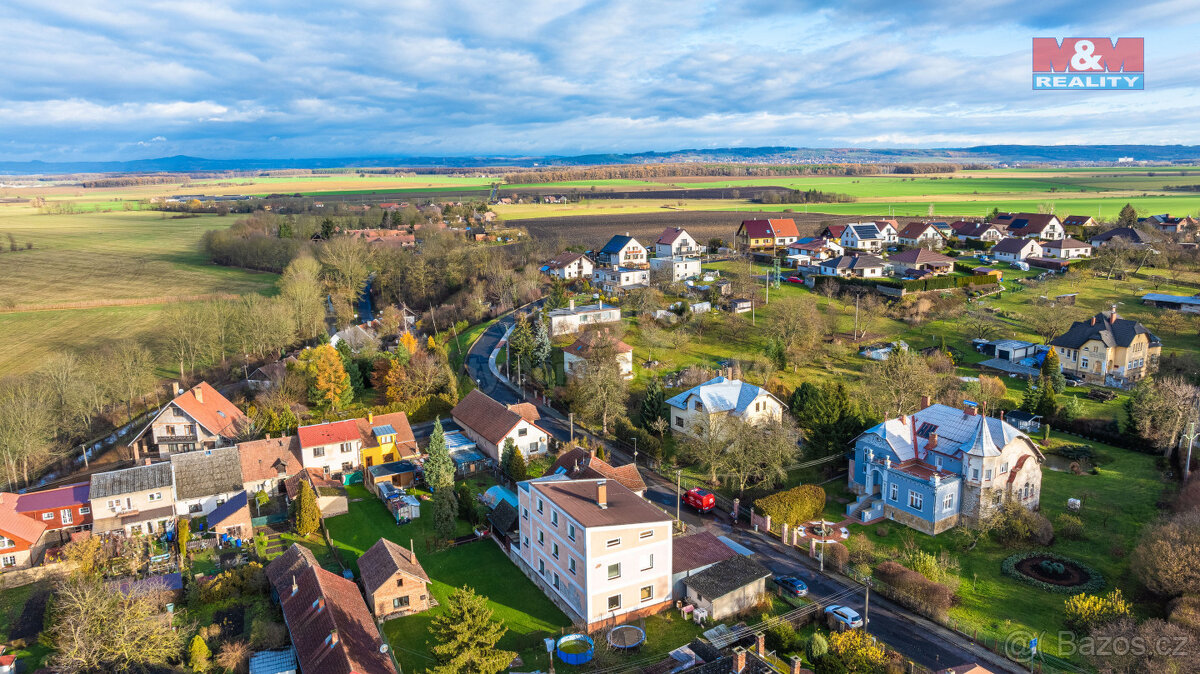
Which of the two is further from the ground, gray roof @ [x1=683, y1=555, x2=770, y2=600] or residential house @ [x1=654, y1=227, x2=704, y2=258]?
residential house @ [x1=654, y1=227, x2=704, y2=258]

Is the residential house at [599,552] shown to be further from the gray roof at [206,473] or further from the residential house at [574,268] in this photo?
the residential house at [574,268]

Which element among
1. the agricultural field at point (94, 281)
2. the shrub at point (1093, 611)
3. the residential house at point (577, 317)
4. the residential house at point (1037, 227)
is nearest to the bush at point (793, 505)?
the shrub at point (1093, 611)

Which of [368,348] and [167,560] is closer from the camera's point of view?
[167,560]

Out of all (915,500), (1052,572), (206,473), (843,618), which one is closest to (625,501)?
(843,618)

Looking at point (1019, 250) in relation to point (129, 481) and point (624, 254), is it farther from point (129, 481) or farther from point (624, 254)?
point (129, 481)

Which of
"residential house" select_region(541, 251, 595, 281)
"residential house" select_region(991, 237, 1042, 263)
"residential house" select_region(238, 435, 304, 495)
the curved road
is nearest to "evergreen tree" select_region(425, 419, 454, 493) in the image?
"residential house" select_region(238, 435, 304, 495)

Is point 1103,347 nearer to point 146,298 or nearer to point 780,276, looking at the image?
point 780,276

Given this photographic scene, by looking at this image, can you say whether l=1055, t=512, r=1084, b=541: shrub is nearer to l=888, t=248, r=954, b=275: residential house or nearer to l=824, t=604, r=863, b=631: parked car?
l=824, t=604, r=863, b=631: parked car

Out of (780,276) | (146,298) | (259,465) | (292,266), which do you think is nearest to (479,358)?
(259,465)
